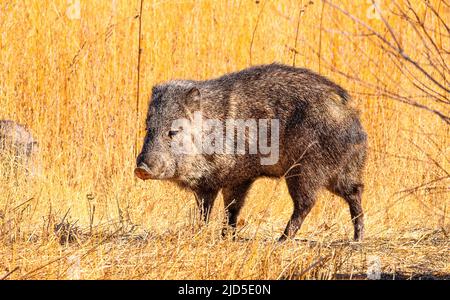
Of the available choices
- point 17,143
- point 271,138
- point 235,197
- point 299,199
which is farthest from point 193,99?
point 17,143

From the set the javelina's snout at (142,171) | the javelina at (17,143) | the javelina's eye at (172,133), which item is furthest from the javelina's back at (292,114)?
the javelina at (17,143)

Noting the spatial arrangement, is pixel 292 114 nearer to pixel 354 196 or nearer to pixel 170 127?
pixel 354 196

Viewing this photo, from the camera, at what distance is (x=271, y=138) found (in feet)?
18.0

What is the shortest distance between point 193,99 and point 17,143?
6.69 ft

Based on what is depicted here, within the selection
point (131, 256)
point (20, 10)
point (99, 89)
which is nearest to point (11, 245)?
point (131, 256)

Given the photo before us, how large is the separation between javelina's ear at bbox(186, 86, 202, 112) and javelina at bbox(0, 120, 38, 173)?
5.98 feet

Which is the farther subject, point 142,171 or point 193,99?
point 193,99

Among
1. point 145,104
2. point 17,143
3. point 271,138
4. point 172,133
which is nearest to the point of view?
point 172,133

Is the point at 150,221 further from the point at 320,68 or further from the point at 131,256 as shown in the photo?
the point at 320,68

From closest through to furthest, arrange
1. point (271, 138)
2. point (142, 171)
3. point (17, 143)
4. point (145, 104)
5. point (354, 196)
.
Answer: point (142, 171) < point (271, 138) < point (354, 196) < point (17, 143) < point (145, 104)

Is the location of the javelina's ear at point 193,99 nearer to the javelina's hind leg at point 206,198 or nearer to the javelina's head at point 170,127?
the javelina's head at point 170,127

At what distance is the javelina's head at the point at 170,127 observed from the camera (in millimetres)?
5258

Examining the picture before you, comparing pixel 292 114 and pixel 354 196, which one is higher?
pixel 292 114

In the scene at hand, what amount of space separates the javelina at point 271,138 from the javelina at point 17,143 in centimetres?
170
